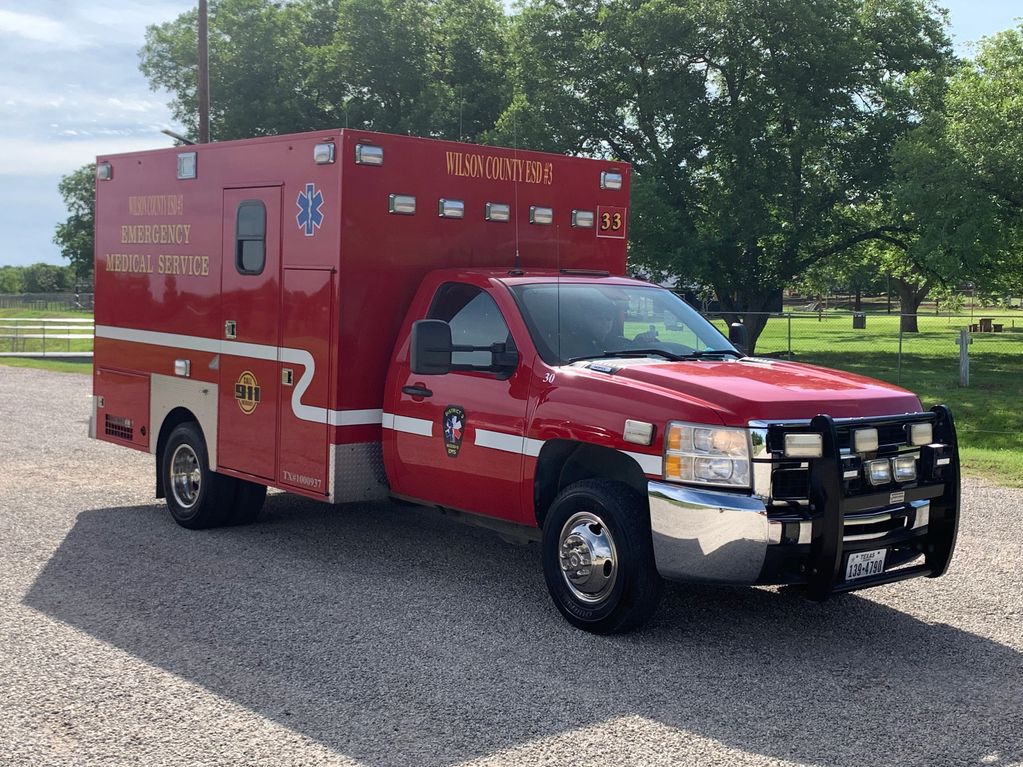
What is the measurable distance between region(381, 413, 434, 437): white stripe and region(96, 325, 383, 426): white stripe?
6.4 inches

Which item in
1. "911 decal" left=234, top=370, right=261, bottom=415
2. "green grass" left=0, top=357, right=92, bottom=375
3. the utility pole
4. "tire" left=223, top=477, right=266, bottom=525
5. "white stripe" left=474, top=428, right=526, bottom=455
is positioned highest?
the utility pole

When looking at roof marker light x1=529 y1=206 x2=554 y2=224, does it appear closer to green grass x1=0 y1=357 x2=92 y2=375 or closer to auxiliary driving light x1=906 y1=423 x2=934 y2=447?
auxiliary driving light x1=906 y1=423 x2=934 y2=447

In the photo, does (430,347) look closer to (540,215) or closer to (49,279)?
(540,215)

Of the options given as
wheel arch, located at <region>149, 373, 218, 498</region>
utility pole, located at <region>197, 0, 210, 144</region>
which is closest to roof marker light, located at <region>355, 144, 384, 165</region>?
wheel arch, located at <region>149, 373, 218, 498</region>

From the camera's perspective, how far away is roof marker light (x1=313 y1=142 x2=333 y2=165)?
779cm

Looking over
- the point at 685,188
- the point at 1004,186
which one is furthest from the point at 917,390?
the point at 685,188

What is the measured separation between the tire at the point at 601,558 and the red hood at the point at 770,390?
2.23ft

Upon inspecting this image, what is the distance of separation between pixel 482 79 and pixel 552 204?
112 ft

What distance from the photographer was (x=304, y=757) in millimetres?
4699

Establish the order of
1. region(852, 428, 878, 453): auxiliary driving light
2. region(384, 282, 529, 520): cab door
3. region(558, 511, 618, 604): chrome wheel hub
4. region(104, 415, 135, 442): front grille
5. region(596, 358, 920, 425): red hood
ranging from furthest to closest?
region(104, 415, 135, 442): front grille → region(384, 282, 529, 520): cab door → region(558, 511, 618, 604): chrome wheel hub → region(852, 428, 878, 453): auxiliary driving light → region(596, 358, 920, 425): red hood

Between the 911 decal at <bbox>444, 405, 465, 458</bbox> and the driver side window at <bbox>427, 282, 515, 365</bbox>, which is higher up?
the driver side window at <bbox>427, 282, 515, 365</bbox>

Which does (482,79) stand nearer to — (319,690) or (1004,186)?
(1004,186)

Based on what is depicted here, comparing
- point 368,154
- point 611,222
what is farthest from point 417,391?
point 611,222

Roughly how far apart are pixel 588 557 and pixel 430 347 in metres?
1.49
